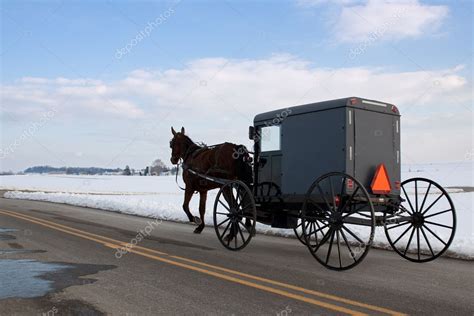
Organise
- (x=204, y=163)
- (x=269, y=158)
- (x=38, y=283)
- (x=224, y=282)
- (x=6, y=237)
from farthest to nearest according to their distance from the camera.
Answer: (x=204, y=163) → (x=6, y=237) → (x=269, y=158) → (x=224, y=282) → (x=38, y=283)

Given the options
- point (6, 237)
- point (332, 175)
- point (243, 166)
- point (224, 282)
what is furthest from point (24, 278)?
point (243, 166)

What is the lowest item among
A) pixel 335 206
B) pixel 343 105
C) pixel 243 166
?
pixel 335 206

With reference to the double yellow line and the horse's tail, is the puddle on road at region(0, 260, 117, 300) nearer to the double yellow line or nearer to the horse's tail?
the double yellow line

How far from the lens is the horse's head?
1252 centimetres

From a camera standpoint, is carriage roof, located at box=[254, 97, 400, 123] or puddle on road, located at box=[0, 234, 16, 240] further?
puddle on road, located at box=[0, 234, 16, 240]

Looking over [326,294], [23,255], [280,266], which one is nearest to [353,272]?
[280,266]

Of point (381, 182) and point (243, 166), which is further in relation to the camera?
point (243, 166)

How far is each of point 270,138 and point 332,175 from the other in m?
2.10

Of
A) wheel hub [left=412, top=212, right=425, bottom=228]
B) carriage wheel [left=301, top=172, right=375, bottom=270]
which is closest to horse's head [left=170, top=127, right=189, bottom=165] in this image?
carriage wheel [left=301, top=172, right=375, bottom=270]

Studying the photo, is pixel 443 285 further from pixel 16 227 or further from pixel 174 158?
pixel 16 227

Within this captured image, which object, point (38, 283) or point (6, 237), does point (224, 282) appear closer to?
point (38, 283)

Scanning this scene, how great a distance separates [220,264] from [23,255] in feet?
11.3

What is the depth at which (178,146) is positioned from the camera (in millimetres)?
12570

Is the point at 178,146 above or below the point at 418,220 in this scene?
above
